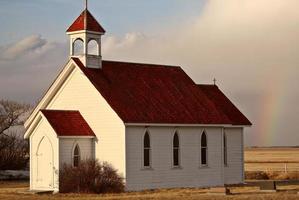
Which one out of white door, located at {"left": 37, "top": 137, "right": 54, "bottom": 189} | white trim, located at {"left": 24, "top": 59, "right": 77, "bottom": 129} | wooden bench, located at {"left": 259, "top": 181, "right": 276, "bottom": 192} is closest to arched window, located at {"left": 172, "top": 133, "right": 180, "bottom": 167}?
wooden bench, located at {"left": 259, "top": 181, "right": 276, "bottom": 192}

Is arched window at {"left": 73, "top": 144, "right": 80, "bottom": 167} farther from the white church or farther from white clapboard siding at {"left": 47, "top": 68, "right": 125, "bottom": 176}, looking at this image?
white clapboard siding at {"left": 47, "top": 68, "right": 125, "bottom": 176}

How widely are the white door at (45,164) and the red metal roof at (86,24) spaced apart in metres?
7.49

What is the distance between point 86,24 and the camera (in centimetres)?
5003

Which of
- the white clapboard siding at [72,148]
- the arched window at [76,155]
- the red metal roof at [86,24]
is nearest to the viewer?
the white clapboard siding at [72,148]

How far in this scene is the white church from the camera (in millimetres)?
47469

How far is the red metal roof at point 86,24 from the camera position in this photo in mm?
50062

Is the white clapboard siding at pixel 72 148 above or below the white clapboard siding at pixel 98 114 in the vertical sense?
below

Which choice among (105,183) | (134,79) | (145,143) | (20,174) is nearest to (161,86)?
(134,79)

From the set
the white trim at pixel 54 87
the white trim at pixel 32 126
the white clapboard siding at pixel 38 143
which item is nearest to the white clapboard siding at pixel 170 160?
the white clapboard siding at pixel 38 143

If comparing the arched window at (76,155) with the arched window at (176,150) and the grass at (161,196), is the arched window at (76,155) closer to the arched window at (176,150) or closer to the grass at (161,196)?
the grass at (161,196)

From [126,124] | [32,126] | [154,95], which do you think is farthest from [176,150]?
[32,126]

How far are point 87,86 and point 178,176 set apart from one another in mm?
8238

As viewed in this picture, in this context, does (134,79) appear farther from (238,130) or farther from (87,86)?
(238,130)

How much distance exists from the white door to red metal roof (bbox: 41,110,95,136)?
1085 millimetres
